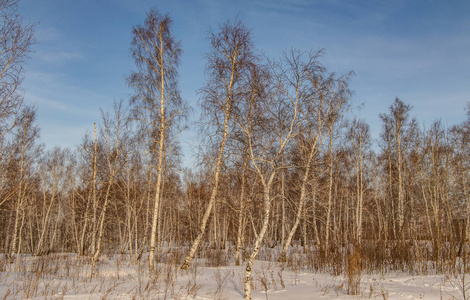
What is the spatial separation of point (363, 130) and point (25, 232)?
34902 mm

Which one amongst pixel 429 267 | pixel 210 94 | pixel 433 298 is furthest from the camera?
pixel 210 94

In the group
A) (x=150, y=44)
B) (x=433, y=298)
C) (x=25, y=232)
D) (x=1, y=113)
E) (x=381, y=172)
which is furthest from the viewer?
(x=25, y=232)

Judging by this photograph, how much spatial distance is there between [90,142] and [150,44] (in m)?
8.97

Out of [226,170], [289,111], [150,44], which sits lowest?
[226,170]

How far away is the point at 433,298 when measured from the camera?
6.12 m

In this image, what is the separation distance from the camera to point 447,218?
9617 millimetres

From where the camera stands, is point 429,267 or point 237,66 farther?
point 237,66

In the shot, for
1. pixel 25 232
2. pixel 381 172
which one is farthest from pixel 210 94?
pixel 25 232

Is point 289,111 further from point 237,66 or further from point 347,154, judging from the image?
point 347,154

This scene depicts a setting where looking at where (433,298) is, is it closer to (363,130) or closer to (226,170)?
(226,170)

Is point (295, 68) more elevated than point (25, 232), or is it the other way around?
point (295, 68)

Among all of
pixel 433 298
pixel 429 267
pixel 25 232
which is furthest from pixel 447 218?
pixel 25 232

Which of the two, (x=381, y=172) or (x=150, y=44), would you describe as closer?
(x=150, y=44)

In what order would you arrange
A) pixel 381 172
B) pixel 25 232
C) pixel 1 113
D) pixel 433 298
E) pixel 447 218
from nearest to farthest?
pixel 433 298, pixel 1 113, pixel 447 218, pixel 381 172, pixel 25 232
